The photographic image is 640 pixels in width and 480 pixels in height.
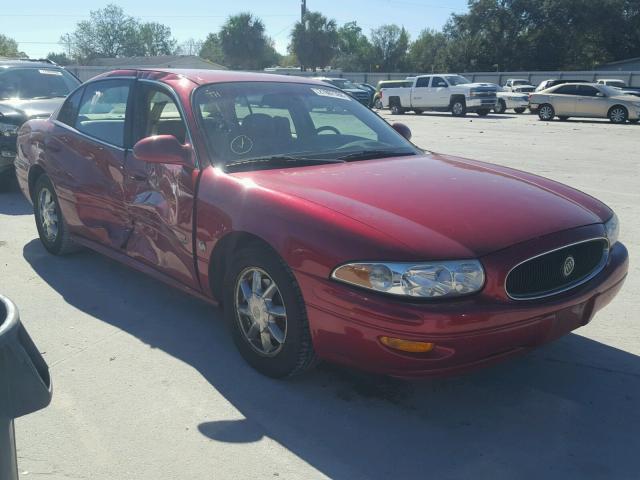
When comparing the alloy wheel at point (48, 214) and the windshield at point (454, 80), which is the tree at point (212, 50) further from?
the alloy wheel at point (48, 214)

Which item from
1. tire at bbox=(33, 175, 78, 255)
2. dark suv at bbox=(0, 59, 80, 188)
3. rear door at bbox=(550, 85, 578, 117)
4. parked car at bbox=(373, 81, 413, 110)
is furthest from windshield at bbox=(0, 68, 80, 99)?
parked car at bbox=(373, 81, 413, 110)

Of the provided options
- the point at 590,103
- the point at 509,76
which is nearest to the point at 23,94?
the point at 590,103

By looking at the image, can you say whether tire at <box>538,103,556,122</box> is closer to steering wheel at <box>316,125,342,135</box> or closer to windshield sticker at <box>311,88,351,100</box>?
windshield sticker at <box>311,88,351,100</box>

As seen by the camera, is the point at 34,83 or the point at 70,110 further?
the point at 34,83

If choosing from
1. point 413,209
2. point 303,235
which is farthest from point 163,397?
point 413,209

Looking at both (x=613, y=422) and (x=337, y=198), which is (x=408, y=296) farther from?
(x=613, y=422)

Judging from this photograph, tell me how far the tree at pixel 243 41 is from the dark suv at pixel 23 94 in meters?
77.2

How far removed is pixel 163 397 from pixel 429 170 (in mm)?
1994

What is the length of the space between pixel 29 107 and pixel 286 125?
19.0 feet

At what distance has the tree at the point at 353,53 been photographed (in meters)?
85.3

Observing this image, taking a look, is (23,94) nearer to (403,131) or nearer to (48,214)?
(48,214)

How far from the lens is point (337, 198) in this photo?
3115mm

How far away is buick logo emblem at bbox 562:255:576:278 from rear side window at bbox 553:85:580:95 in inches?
936

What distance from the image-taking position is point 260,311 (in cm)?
331
